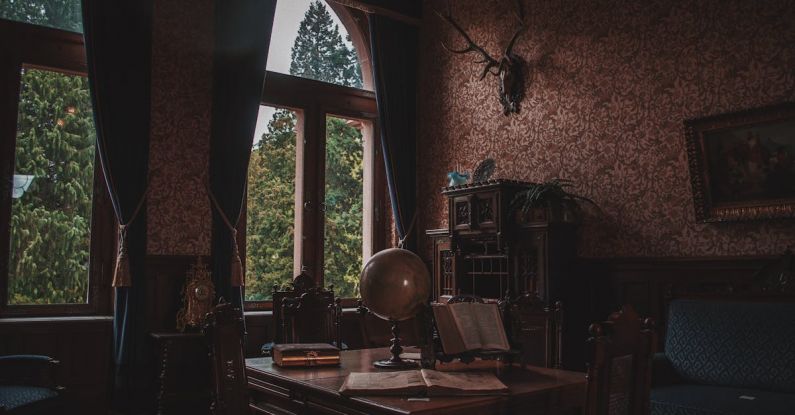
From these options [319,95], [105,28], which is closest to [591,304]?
[319,95]

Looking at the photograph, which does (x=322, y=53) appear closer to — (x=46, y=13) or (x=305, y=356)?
(x=46, y=13)

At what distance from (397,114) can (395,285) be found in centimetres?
448

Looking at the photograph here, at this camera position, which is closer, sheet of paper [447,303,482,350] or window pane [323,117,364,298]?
sheet of paper [447,303,482,350]

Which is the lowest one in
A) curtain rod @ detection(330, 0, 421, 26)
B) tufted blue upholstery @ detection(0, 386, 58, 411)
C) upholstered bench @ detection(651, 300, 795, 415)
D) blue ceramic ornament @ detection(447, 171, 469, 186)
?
tufted blue upholstery @ detection(0, 386, 58, 411)

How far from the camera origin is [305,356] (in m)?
2.58

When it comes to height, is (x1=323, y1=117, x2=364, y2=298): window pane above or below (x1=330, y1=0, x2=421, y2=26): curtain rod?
below

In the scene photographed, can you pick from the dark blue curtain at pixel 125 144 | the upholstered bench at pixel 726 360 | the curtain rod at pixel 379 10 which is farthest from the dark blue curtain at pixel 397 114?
the upholstered bench at pixel 726 360

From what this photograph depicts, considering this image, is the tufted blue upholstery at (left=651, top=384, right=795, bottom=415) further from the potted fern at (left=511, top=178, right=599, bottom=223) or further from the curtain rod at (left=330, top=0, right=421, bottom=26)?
the curtain rod at (left=330, top=0, right=421, bottom=26)

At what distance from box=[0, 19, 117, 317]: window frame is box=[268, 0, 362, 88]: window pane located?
1747 millimetres

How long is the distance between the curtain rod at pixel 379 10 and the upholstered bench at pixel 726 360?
3.96 metres

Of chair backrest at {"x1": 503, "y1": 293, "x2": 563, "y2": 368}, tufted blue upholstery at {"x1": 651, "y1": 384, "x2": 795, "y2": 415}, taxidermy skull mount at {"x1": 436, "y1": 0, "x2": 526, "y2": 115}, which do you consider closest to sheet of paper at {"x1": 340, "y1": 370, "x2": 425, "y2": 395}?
chair backrest at {"x1": 503, "y1": 293, "x2": 563, "y2": 368}

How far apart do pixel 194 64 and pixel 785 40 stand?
14.2 ft

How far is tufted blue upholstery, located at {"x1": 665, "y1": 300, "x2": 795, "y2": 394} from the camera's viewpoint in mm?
3535

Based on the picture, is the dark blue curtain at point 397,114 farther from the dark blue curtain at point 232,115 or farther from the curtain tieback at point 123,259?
the curtain tieback at point 123,259
